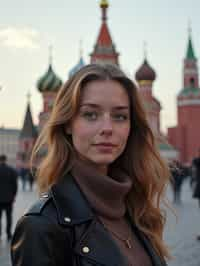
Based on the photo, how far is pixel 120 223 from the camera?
1590 mm

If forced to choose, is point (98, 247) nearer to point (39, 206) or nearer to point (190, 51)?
point (39, 206)

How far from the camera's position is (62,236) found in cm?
131

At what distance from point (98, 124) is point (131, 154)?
37 centimetres

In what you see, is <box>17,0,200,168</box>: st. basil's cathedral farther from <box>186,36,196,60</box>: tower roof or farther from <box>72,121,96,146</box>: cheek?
<box>72,121,96,146</box>: cheek

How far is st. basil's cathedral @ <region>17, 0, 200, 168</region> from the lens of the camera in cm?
4138

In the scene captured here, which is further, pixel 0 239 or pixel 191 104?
pixel 191 104

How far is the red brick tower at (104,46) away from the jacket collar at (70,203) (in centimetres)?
3898

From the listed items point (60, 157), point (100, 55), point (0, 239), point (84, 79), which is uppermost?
point (100, 55)

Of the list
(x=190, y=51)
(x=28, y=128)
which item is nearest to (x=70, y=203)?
(x=28, y=128)

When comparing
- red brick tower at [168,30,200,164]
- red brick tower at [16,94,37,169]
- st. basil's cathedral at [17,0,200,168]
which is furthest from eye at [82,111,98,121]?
red brick tower at [168,30,200,164]

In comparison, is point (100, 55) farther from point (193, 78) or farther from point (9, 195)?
point (9, 195)

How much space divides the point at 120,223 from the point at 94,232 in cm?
22

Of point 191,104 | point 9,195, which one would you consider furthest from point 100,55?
point 9,195

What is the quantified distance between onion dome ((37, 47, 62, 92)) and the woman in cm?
4467
